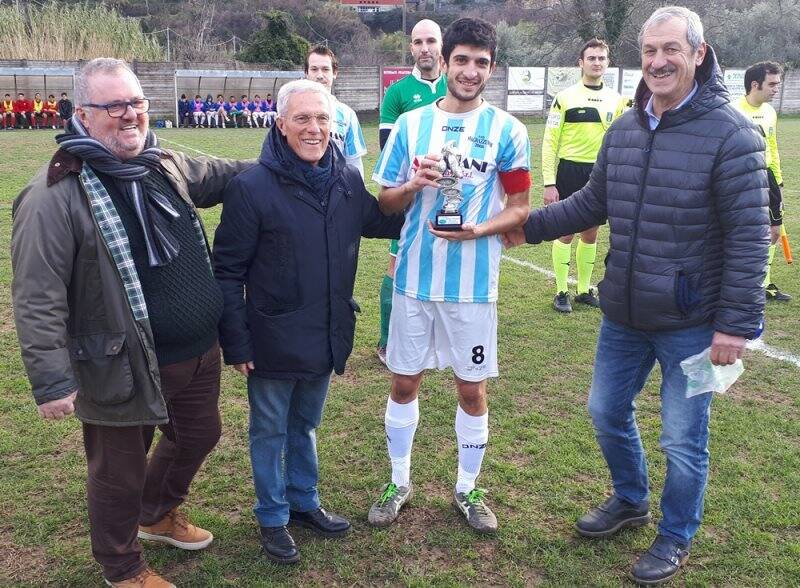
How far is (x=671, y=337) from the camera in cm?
298

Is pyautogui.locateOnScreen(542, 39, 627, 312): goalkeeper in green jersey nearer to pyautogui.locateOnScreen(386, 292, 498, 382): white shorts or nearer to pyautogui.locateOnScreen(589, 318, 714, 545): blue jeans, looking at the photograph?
pyautogui.locateOnScreen(589, 318, 714, 545): blue jeans

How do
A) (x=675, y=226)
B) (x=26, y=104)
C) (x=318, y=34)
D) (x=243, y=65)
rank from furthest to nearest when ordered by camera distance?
(x=318, y=34) < (x=243, y=65) < (x=26, y=104) < (x=675, y=226)

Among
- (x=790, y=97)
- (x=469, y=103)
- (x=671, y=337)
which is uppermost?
(x=790, y=97)

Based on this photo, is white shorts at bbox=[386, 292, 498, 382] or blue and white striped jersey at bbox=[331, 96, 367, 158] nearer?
white shorts at bbox=[386, 292, 498, 382]

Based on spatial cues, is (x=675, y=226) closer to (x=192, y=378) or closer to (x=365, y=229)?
(x=365, y=229)

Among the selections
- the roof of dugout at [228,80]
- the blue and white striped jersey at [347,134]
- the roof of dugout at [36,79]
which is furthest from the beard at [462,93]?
the roof of dugout at [36,79]

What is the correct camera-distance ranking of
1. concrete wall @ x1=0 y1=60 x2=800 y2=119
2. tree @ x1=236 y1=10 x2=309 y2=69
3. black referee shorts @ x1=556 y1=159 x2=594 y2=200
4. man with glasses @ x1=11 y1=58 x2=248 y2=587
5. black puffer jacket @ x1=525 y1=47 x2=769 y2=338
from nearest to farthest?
man with glasses @ x1=11 y1=58 x2=248 y2=587, black puffer jacket @ x1=525 y1=47 x2=769 y2=338, black referee shorts @ x1=556 y1=159 x2=594 y2=200, concrete wall @ x1=0 y1=60 x2=800 y2=119, tree @ x1=236 y1=10 x2=309 y2=69

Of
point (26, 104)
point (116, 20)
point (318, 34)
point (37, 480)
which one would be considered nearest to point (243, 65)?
point (116, 20)

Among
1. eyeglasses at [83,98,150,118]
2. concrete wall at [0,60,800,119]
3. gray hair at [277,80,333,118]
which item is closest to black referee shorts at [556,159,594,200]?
gray hair at [277,80,333,118]

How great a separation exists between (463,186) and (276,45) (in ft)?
116

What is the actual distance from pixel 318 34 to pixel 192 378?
58088 millimetres

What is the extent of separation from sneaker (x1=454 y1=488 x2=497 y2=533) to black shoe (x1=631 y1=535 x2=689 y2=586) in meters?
0.66

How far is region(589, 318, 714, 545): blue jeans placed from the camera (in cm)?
297

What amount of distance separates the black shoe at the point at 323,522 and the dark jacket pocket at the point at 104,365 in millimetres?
1178
